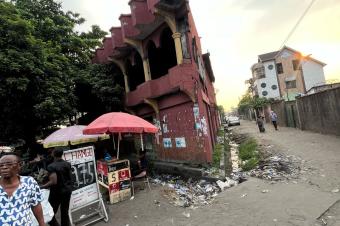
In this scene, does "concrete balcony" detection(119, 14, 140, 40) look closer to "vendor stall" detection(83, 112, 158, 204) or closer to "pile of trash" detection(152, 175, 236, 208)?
"vendor stall" detection(83, 112, 158, 204)

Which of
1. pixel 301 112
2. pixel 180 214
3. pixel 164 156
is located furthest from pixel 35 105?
pixel 301 112

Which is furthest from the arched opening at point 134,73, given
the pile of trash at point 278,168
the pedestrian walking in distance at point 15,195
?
the pedestrian walking in distance at point 15,195

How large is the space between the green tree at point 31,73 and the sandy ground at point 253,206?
7.61 meters

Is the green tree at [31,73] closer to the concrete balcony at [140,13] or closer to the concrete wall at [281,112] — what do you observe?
the concrete balcony at [140,13]

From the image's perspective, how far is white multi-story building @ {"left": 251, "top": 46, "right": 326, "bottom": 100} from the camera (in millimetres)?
49719

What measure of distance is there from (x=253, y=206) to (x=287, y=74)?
4847 centimetres

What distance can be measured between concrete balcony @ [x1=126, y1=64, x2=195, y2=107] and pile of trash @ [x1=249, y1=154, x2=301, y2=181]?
386 cm

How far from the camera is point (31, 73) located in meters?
13.0

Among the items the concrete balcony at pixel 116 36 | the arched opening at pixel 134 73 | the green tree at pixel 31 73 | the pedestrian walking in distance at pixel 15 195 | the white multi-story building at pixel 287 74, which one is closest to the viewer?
the pedestrian walking in distance at pixel 15 195

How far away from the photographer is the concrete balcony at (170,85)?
11398 mm

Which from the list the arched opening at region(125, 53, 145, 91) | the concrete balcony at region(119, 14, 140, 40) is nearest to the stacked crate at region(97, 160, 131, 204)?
the concrete balcony at region(119, 14, 140, 40)

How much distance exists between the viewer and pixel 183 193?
8672 millimetres

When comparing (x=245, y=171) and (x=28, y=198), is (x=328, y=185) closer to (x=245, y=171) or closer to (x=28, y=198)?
(x=245, y=171)

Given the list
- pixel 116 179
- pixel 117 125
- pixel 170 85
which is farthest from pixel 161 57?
pixel 116 179
